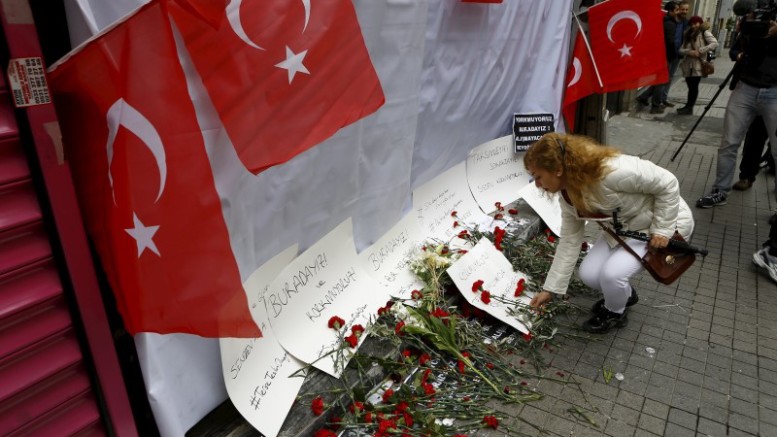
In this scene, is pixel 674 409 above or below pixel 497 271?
below

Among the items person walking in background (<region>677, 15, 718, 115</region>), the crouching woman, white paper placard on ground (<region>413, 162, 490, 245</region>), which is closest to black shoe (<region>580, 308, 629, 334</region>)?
the crouching woman

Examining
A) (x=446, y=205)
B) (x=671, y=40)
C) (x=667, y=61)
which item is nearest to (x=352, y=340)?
(x=446, y=205)

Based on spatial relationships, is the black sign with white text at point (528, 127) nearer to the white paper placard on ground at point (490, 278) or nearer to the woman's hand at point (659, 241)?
the white paper placard on ground at point (490, 278)

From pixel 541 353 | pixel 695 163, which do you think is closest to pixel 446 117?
pixel 541 353

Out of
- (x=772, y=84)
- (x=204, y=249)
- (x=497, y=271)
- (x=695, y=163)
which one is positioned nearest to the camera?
(x=204, y=249)

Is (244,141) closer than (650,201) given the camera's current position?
Yes

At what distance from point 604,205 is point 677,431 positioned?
45.9 inches

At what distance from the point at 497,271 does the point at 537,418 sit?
110 centimetres

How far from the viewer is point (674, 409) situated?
267 centimetres

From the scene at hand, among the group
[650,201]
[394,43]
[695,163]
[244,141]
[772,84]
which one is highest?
[394,43]

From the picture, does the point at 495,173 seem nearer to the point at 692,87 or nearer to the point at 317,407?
the point at 317,407

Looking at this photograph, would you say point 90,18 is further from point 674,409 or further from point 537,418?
point 674,409

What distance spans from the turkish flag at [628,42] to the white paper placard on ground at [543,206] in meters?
1.27

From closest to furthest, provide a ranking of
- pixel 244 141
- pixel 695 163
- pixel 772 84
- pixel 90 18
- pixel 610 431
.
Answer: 1. pixel 90 18
2. pixel 244 141
3. pixel 610 431
4. pixel 772 84
5. pixel 695 163
